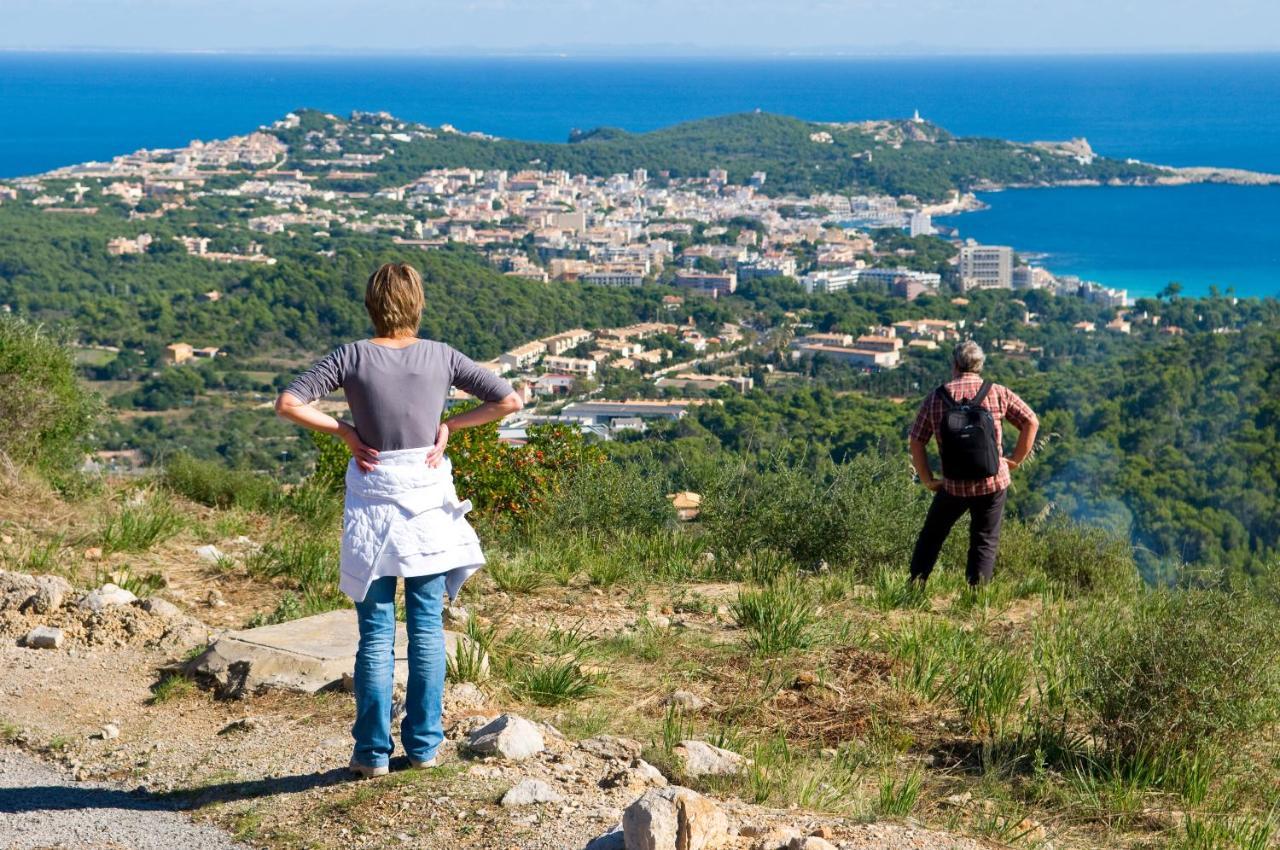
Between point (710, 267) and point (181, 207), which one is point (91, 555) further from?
point (181, 207)

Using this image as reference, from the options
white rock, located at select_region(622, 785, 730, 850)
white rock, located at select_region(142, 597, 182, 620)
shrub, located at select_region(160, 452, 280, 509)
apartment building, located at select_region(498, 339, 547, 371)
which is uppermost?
white rock, located at select_region(622, 785, 730, 850)

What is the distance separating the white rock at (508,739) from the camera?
2.97 metres

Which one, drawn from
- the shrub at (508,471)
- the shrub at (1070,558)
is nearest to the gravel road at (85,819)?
the shrub at (508,471)

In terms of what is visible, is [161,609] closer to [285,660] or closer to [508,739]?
[285,660]

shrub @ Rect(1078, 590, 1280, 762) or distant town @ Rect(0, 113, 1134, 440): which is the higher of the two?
shrub @ Rect(1078, 590, 1280, 762)

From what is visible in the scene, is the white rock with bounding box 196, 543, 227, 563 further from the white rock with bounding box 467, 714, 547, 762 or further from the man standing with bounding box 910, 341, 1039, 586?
the man standing with bounding box 910, 341, 1039, 586

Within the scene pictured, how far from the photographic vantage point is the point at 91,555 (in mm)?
5016

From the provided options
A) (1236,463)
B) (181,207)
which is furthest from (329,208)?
(1236,463)

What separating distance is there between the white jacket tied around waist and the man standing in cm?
228

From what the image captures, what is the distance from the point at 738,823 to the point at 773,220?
73.3 metres

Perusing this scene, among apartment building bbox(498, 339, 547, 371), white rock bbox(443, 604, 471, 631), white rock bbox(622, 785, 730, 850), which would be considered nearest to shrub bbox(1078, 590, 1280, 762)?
white rock bbox(622, 785, 730, 850)

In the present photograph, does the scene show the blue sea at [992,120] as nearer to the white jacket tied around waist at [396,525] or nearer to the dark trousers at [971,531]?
the dark trousers at [971,531]

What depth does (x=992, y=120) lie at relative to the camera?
13238cm

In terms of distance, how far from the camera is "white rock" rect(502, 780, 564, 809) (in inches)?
109
